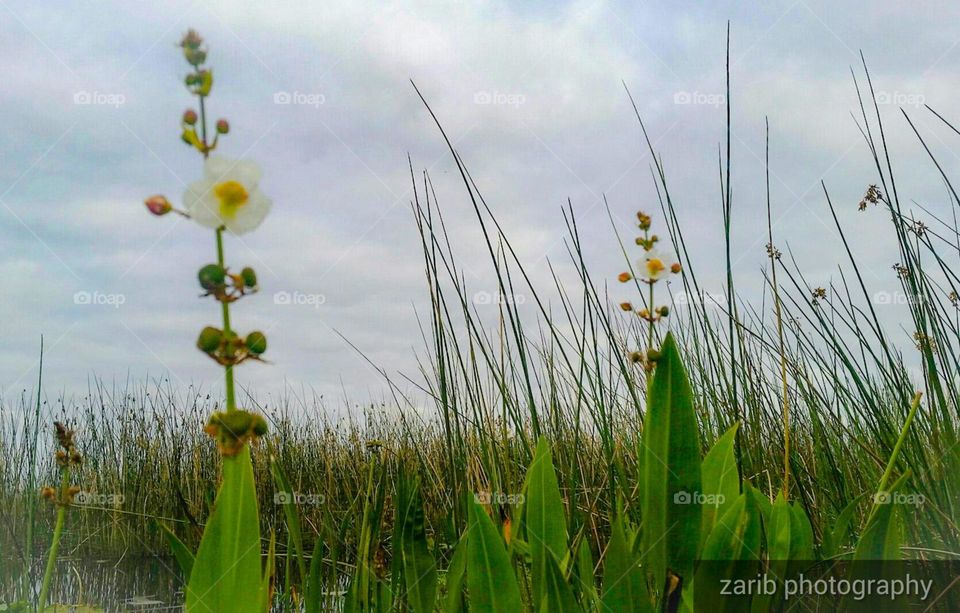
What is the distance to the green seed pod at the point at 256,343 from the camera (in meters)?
0.51

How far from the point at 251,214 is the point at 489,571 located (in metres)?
0.91

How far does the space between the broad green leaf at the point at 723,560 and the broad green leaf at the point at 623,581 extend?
0.09 metres

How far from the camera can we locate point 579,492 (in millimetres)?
3312

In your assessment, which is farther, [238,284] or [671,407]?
[671,407]

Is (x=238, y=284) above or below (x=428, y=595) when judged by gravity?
above

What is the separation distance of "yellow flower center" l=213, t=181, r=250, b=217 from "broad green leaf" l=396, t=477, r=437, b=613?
3.07 feet

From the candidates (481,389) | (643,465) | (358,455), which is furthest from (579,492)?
(358,455)

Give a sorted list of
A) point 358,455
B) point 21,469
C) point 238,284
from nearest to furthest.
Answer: point 238,284 → point 21,469 → point 358,455

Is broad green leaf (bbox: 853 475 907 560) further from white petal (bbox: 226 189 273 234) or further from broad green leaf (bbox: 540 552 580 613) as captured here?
white petal (bbox: 226 189 273 234)

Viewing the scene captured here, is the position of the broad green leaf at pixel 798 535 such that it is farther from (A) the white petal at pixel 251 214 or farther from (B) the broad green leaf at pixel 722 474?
(A) the white petal at pixel 251 214

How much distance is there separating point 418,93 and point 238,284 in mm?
1561

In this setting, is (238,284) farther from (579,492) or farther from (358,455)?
(358,455)

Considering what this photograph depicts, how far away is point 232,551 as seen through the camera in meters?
0.58

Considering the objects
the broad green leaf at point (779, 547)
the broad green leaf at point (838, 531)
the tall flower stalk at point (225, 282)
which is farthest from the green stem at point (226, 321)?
the broad green leaf at point (838, 531)
